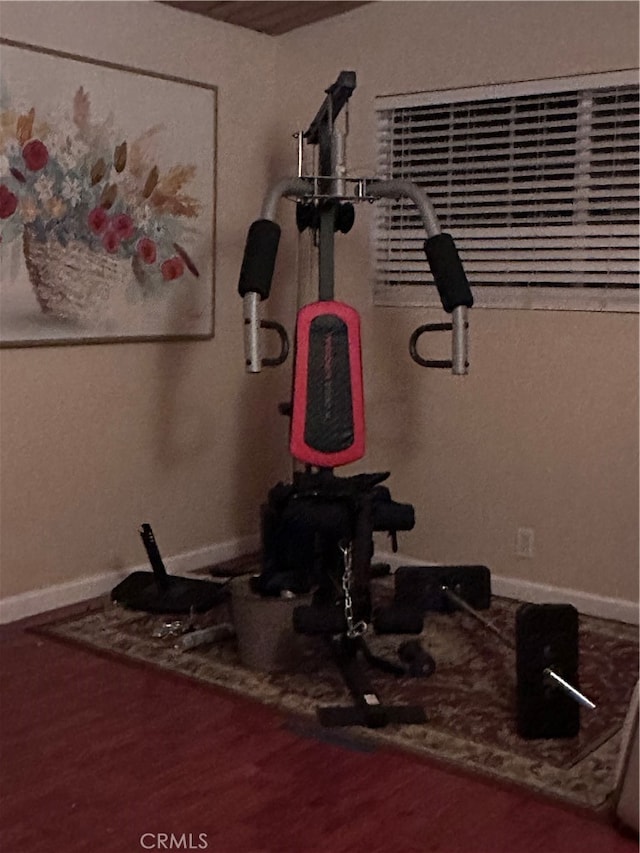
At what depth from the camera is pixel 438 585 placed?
325 cm

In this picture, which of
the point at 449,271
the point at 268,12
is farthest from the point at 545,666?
the point at 268,12

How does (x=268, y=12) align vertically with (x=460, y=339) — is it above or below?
above

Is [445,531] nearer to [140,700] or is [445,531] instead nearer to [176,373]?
[176,373]

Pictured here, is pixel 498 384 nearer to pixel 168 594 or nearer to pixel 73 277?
pixel 168 594

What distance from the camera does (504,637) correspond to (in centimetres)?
320

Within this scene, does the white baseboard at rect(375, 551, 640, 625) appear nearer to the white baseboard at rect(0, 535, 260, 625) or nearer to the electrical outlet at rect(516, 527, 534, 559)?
the electrical outlet at rect(516, 527, 534, 559)

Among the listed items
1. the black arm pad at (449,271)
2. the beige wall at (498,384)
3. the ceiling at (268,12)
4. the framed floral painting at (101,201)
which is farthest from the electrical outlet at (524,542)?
the ceiling at (268,12)

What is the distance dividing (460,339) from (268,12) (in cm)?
168

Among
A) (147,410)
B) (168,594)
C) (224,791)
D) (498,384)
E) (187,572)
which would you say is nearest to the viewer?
(224,791)

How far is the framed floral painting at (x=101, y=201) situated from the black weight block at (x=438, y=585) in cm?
141

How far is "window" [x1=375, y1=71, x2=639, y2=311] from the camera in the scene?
352 centimetres

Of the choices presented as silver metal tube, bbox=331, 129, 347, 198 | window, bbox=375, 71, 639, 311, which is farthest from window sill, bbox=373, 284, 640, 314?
silver metal tube, bbox=331, 129, 347, 198

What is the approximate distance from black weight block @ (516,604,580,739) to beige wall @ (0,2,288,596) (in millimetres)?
1818

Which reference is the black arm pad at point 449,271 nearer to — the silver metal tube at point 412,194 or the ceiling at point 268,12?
the silver metal tube at point 412,194
